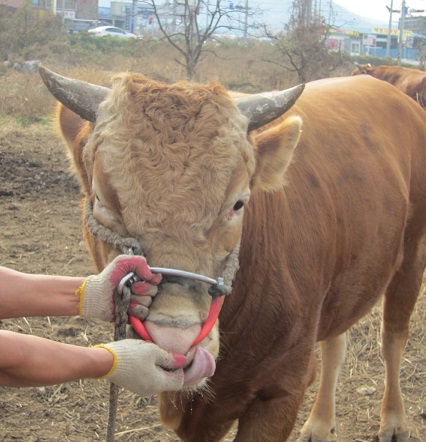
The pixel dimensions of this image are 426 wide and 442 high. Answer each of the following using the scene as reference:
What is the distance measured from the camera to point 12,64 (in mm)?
25328

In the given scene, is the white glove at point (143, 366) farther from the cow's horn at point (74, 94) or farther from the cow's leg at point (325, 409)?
the cow's leg at point (325, 409)

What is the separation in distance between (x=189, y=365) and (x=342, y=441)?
8.10ft

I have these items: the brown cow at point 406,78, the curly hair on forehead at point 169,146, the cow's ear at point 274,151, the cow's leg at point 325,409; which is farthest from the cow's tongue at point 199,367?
the brown cow at point 406,78

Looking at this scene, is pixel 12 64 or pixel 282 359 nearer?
pixel 282 359

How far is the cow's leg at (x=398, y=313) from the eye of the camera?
466cm

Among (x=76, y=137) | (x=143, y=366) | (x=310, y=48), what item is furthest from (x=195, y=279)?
(x=310, y=48)

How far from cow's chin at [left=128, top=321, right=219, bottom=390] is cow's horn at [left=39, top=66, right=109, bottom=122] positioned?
1.00 meters

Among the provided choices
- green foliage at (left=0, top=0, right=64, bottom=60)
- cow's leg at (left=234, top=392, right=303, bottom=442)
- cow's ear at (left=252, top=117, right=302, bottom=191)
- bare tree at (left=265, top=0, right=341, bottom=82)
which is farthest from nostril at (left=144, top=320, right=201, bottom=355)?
green foliage at (left=0, top=0, right=64, bottom=60)

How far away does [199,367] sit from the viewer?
7.78 ft

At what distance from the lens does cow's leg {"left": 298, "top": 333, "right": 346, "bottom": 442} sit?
4.47 metres

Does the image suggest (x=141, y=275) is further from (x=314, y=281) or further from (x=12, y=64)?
(x=12, y=64)

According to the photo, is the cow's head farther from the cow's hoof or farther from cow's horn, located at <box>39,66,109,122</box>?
the cow's hoof

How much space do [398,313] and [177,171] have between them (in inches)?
111

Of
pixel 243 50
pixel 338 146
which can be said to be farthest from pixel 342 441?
pixel 243 50
